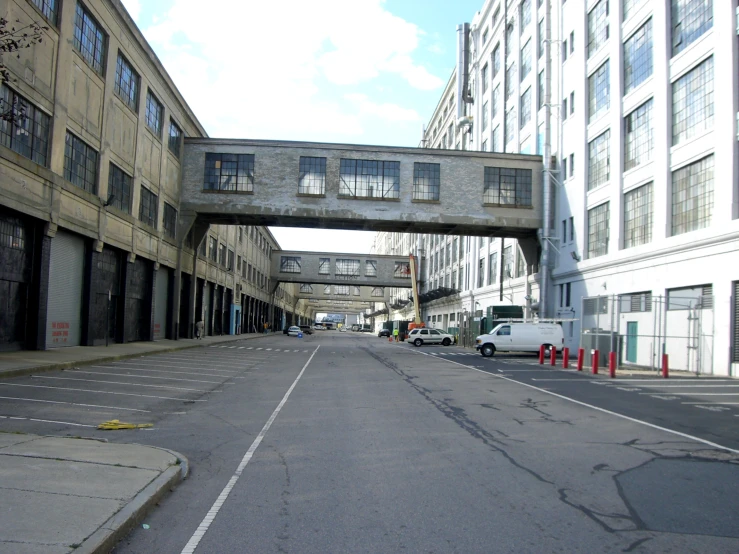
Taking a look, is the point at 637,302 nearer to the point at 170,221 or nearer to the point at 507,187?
the point at 507,187

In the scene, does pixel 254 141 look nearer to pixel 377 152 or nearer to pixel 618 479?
pixel 377 152

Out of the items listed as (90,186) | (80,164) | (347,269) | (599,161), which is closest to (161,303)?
(90,186)

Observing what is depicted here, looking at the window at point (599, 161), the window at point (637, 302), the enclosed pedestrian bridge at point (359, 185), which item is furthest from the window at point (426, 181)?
the window at point (637, 302)

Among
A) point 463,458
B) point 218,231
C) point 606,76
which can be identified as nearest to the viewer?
point 463,458

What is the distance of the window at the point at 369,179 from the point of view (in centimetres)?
3822

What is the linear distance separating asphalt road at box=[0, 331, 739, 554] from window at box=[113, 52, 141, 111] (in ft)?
57.0

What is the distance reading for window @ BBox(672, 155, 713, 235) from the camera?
78.1ft

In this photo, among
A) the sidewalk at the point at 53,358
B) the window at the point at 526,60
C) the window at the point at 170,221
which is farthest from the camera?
the window at the point at 526,60

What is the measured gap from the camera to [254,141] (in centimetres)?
3834

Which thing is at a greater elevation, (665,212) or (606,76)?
(606,76)

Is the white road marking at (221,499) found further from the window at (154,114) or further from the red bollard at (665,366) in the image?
the window at (154,114)

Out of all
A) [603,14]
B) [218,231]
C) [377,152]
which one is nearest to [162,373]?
[377,152]

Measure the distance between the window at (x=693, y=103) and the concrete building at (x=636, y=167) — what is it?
0.07 metres

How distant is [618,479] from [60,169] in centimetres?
2174
